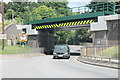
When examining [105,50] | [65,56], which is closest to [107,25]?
[65,56]

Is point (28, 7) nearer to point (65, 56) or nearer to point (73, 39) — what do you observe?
point (73, 39)

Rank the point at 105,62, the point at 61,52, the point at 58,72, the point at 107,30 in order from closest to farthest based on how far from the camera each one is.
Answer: the point at 58,72 < the point at 105,62 < the point at 107,30 < the point at 61,52

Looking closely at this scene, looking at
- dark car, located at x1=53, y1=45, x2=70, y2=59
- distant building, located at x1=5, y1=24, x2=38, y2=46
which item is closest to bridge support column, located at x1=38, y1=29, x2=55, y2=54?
distant building, located at x1=5, y1=24, x2=38, y2=46

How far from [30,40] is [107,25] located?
17.8 m

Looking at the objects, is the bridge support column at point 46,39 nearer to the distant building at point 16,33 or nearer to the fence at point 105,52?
the distant building at point 16,33

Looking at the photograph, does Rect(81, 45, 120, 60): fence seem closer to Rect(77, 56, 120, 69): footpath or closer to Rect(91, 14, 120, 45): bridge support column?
Rect(77, 56, 120, 69): footpath

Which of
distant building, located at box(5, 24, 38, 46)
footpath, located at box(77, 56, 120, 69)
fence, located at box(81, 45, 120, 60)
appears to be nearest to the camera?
footpath, located at box(77, 56, 120, 69)

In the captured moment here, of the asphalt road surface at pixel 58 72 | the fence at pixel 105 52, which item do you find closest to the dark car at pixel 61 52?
the fence at pixel 105 52

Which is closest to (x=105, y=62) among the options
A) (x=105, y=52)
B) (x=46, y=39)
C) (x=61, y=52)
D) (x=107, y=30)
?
(x=105, y=52)

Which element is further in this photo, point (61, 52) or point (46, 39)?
point (46, 39)

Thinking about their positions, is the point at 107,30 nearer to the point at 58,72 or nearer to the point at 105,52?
the point at 105,52

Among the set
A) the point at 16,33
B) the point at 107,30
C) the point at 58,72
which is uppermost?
the point at 107,30

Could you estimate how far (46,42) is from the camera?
43.1m

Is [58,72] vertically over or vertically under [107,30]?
under
